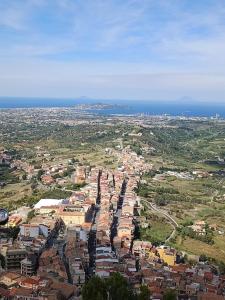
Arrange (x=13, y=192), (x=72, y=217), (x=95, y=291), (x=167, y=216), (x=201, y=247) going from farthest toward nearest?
(x=13, y=192), (x=167, y=216), (x=72, y=217), (x=201, y=247), (x=95, y=291)

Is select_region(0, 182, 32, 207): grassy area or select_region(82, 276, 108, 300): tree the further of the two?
select_region(0, 182, 32, 207): grassy area

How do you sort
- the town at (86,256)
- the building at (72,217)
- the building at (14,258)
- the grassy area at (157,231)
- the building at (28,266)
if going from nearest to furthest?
1. the town at (86,256)
2. the building at (28,266)
3. the building at (14,258)
4. the grassy area at (157,231)
5. the building at (72,217)

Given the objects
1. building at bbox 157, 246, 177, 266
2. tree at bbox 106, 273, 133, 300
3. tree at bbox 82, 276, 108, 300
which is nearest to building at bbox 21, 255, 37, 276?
tree at bbox 82, 276, 108, 300

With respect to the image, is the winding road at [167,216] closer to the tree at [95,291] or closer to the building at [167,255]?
the building at [167,255]

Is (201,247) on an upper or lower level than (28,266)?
lower

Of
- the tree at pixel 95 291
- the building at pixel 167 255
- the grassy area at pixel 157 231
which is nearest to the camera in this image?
the tree at pixel 95 291

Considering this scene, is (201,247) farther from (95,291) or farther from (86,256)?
(95,291)

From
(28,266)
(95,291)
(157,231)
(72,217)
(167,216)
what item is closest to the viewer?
(95,291)

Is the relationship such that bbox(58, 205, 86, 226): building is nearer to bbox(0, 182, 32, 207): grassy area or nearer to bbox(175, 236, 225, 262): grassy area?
bbox(175, 236, 225, 262): grassy area

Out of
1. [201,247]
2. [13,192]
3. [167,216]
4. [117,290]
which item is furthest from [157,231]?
[13,192]

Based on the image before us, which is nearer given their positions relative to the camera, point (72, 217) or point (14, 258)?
point (14, 258)

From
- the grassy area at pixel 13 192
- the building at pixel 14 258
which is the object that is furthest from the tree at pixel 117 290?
the grassy area at pixel 13 192

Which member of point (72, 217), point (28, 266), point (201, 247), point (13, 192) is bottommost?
point (201, 247)
